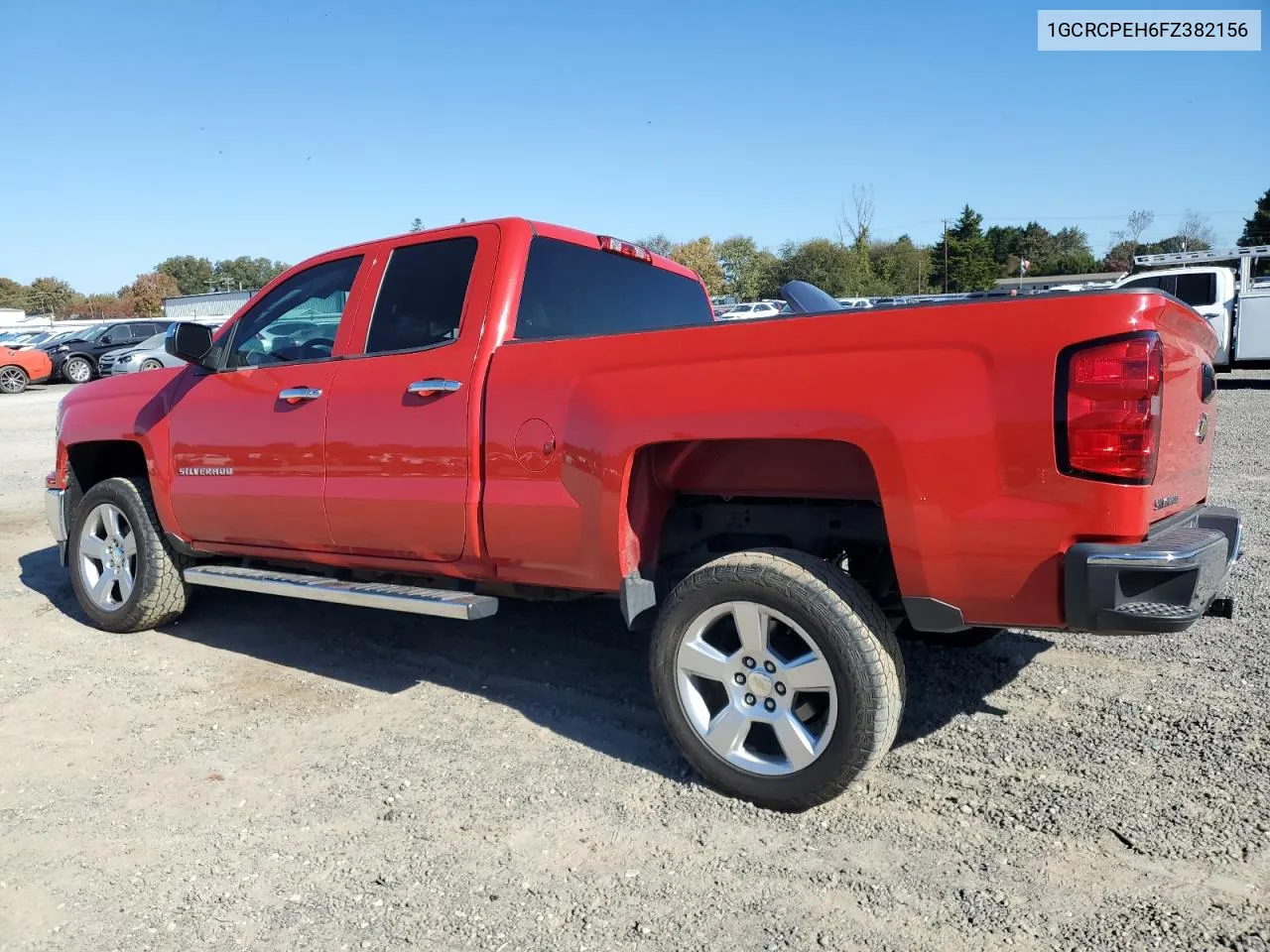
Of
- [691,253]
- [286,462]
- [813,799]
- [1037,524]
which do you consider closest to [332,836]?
[813,799]

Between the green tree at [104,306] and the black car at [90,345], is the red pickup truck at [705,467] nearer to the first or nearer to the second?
the black car at [90,345]

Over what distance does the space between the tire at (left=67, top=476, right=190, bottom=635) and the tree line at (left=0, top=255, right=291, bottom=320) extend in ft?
275

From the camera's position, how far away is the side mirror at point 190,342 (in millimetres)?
4645

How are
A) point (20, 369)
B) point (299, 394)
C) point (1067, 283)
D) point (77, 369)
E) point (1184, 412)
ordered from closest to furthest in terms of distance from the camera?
point (1184, 412) < point (299, 394) < point (20, 369) < point (77, 369) < point (1067, 283)

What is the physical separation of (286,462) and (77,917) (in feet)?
7.02

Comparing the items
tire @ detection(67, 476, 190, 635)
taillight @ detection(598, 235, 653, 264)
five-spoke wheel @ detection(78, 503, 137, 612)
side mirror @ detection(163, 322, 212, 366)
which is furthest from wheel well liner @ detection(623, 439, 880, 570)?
five-spoke wheel @ detection(78, 503, 137, 612)

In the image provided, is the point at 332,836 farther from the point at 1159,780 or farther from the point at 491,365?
the point at 1159,780

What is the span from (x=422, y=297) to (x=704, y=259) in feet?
268

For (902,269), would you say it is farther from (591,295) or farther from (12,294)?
(12,294)

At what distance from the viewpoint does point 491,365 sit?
370cm

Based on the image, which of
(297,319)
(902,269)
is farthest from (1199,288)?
(902,269)

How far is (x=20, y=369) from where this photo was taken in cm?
2338

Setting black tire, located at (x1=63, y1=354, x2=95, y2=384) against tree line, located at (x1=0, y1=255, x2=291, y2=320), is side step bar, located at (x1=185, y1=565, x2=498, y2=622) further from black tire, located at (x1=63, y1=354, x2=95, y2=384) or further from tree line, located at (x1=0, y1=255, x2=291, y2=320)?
tree line, located at (x1=0, y1=255, x2=291, y2=320)

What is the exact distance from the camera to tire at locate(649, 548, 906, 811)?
9.62 ft
